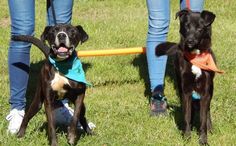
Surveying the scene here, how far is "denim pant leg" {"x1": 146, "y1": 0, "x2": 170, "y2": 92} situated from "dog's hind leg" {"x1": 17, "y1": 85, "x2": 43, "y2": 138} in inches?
57.4

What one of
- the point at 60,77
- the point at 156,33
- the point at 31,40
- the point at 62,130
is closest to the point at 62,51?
the point at 60,77

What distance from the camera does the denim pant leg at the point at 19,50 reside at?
498cm

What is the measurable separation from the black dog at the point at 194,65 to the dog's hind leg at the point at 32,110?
1.26 metres

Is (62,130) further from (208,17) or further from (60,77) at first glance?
(208,17)

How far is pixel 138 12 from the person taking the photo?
10.5m

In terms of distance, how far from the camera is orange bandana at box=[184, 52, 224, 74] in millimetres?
4770

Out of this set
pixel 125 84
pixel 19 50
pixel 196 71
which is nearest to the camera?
pixel 196 71

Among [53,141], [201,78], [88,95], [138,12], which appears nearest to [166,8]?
[201,78]

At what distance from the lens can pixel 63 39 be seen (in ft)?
14.8

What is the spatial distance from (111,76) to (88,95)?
2.25 ft

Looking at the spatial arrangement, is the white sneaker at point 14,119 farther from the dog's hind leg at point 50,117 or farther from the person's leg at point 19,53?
the dog's hind leg at point 50,117

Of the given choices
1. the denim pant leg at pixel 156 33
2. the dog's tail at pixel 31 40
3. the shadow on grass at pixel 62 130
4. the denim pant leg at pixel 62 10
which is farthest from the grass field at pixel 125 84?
the denim pant leg at pixel 62 10

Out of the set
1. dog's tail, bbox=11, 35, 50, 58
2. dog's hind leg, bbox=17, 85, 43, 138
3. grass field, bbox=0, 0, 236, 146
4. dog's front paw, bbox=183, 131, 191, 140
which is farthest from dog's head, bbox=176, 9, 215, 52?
dog's hind leg, bbox=17, 85, 43, 138

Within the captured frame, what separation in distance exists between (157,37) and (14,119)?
1.68m
